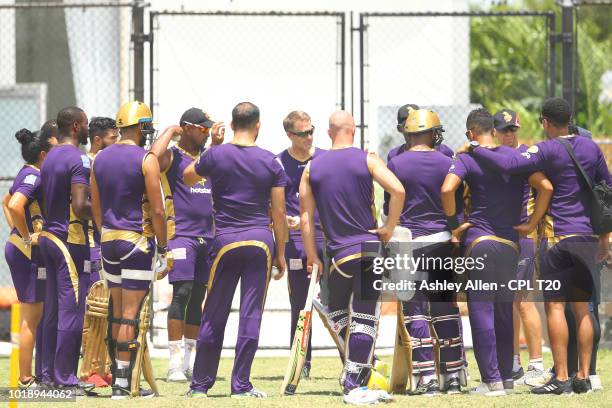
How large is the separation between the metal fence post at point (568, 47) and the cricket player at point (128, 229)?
547 centimetres

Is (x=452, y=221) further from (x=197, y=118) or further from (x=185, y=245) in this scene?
(x=185, y=245)

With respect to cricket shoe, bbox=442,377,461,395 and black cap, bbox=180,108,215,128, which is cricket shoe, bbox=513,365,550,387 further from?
black cap, bbox=180,108,215,128

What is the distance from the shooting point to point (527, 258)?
10.4m

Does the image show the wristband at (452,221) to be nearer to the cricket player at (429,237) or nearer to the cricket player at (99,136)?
the cricket player at (429,237)

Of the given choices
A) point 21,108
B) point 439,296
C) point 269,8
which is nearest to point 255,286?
point 439,296

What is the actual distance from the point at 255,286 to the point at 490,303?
172cm

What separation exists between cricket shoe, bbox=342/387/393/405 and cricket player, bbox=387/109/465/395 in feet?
2.66

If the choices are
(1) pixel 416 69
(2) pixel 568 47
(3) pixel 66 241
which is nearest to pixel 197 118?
(3) pixel 66 241

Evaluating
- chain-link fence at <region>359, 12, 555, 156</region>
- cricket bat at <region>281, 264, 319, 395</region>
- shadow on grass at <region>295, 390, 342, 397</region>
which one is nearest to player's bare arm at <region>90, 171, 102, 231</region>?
cricket bat at <region>281, 264, 319, 395</region>

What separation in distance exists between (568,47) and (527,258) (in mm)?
3595

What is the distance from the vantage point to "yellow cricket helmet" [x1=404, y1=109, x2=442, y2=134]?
9.38 metres

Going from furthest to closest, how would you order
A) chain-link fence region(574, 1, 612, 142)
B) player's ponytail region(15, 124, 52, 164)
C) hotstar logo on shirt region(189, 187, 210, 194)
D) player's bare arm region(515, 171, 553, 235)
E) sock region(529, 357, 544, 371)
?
1. chain-link fence region(574, 1, 612, 142)
2. hotstar logo on shirt region(189, 187, 210, 194)
3. sock region(529, 357, 544, 371)
4. player's ponytail region(15, 124, 52, 164)
5. player's bare arm region(515, 171, 553, 235)

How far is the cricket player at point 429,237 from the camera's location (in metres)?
9.41

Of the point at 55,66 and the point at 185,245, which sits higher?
the point at 55,66
